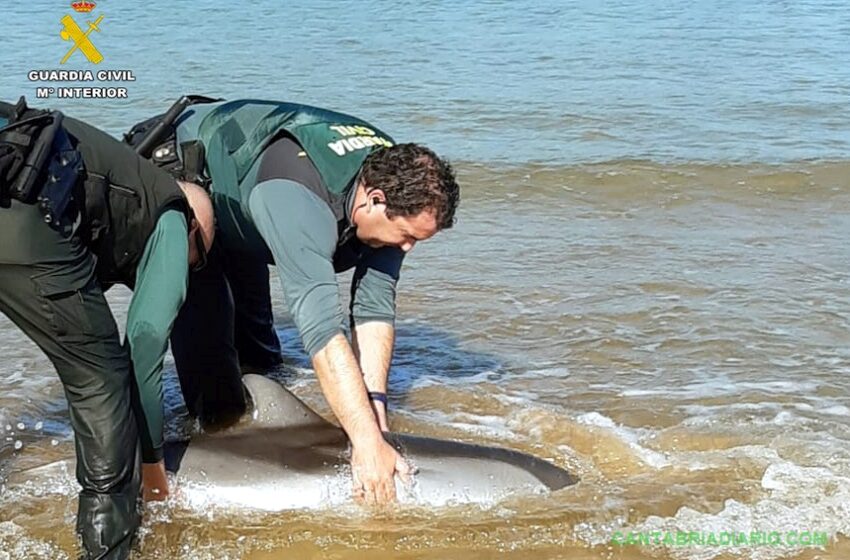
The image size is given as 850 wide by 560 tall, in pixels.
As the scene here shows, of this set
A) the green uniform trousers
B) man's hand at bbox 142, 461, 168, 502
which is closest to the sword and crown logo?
man's hand at bbox 142, 461, 168, 502

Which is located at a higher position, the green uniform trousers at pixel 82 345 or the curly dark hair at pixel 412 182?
the curly dark hair at pixel 412 182

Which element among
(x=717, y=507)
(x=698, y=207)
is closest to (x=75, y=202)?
(x=717, y=507)

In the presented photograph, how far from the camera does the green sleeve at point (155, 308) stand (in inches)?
155

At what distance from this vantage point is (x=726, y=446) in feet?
17.8

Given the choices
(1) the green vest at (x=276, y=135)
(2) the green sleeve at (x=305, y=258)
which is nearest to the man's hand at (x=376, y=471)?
(2) the green sleeve at (x=305, y=258)

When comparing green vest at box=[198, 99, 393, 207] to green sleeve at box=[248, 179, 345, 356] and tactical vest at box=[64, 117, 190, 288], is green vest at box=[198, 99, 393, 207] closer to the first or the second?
green sleeve at box=[248, 179, 345, 356]

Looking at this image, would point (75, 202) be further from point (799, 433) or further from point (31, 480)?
point (799, 433)

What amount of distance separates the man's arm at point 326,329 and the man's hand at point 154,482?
0.68m

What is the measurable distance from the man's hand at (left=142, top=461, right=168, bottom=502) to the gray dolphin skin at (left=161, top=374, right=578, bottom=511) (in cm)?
12

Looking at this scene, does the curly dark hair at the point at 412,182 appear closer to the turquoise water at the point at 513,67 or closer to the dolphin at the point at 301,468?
the dolphin at the point at 301,468

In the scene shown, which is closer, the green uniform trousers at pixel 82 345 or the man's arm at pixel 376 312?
the green uniform trousers at pixel 82 345

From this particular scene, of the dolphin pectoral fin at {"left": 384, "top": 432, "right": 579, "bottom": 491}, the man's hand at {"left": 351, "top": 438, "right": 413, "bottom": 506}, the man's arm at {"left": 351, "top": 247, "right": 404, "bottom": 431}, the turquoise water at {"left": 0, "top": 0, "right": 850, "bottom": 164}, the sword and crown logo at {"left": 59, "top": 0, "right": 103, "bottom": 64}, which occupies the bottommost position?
the turquoise water at {"left": 0, "top": 0, "right": 850, "bottom": 164}

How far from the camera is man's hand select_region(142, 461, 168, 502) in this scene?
4254 millimetres

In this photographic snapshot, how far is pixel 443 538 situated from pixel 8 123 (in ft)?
6.94
